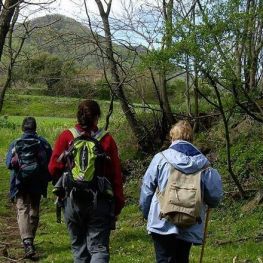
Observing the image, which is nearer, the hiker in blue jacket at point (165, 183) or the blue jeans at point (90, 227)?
the hiker in blue jacket at point (165, 183)

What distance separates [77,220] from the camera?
6254mm

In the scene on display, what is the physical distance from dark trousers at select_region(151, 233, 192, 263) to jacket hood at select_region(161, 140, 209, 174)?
683 millimetres

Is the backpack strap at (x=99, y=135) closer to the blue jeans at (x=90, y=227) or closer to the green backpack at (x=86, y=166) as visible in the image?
the green backpack at (x=86, y=166)

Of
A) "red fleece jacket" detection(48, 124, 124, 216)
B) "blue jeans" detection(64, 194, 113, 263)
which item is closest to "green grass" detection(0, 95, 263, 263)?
"blue jeans" detection(64, 194, 113, 263)

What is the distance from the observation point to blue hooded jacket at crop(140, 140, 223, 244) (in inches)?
223

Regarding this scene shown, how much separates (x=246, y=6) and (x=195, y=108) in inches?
271

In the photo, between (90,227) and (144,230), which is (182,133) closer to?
(90,227)

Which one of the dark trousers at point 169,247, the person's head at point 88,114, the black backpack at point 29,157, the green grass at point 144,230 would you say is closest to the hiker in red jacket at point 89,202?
the person's head at point 88,114

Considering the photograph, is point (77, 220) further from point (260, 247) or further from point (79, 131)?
point (260, 247)

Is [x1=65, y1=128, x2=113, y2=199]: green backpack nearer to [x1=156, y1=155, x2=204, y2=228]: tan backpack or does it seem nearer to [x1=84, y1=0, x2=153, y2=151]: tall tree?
[x1=156, y1=155, x2=204, y2=228]: tan backpack

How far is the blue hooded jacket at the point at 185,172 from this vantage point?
567 cm

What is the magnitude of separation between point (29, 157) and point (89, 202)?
10.3 ft

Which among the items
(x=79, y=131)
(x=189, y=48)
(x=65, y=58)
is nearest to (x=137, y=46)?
(x=65, y=58)

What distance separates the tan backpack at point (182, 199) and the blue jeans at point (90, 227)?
2.81ft
